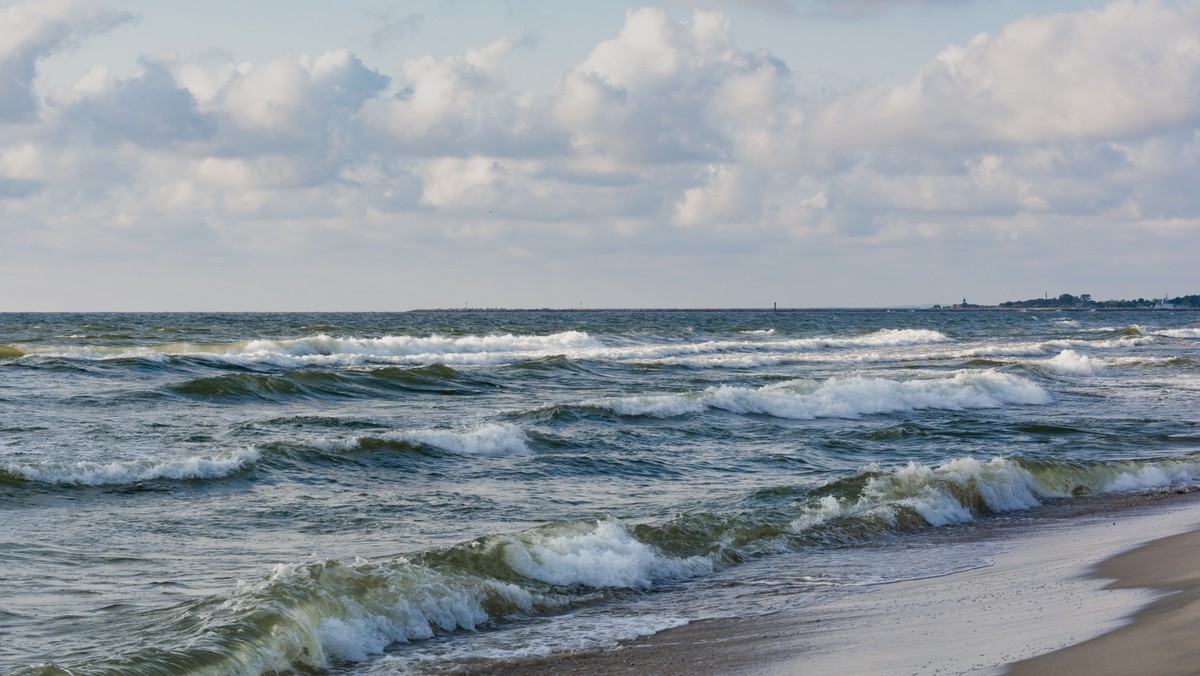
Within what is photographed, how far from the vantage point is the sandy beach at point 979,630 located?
6082mm

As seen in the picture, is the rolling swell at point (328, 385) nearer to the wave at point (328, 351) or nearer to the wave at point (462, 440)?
the wave at point (328, 351)

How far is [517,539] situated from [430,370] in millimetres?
21623

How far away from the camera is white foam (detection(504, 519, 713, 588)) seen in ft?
31.0

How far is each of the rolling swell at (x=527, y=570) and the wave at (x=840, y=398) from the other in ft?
30.1

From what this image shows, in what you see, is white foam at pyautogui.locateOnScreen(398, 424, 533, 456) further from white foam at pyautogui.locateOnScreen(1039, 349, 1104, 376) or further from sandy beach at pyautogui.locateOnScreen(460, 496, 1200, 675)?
white foam at pyautogui.locateOnScreen(1039, 349, 1104, 376)

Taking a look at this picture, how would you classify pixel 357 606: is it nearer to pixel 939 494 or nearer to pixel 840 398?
pixel 939 494

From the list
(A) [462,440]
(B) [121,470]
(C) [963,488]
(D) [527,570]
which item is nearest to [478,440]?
(A) [462,440]

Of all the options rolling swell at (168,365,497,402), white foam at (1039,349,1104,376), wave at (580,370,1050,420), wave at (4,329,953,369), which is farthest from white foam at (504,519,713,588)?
white foam at (1039,349,1104,376)

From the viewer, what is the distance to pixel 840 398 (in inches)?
1021

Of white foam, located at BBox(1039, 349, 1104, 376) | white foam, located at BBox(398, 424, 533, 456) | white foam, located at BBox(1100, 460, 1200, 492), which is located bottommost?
white foam, located at BBox(1100, 460, 1200, 492)

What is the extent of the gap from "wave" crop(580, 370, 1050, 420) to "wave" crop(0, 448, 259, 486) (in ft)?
32.3

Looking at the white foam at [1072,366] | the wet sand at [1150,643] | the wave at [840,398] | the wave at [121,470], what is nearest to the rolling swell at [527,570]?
the wet sand at [1150,643]

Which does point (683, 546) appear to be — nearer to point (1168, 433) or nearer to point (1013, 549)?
point (1013, 549)

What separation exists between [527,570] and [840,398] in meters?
17.7
